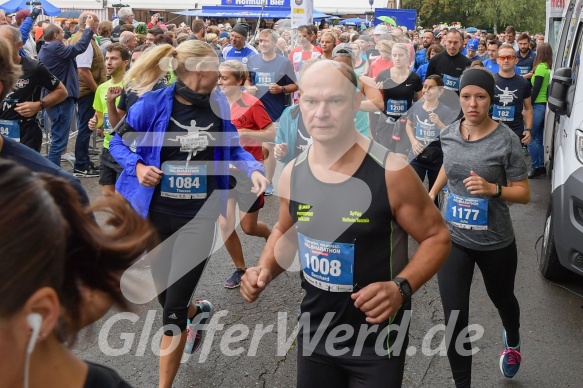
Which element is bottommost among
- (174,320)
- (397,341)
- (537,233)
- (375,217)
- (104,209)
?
(537,233)

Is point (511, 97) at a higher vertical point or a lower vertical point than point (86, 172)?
higher

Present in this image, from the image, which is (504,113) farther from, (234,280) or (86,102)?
(86,102)

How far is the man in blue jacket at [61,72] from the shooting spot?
9625mm

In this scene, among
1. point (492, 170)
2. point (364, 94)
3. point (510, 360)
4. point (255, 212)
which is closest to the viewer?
point (492, 170)

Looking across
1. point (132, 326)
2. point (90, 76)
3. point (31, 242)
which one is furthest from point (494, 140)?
point (90, 76)

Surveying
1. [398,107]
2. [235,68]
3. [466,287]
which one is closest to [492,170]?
[466,287]

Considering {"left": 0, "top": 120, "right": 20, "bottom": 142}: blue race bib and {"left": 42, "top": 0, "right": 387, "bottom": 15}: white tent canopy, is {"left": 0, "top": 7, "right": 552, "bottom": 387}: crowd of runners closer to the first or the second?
{"left": 0, "top": 120, "right": 20, "bottom": 142}: blue race bib

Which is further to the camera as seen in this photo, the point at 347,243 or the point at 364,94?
the point at 364,94

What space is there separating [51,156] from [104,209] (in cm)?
825

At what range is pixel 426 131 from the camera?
7.22 metres

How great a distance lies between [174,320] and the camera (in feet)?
13.1

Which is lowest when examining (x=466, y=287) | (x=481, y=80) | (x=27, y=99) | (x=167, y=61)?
(x=466, y=287)

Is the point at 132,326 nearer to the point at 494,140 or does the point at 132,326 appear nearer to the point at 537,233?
the point at 494,140

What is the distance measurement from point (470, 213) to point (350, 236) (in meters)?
1.54
